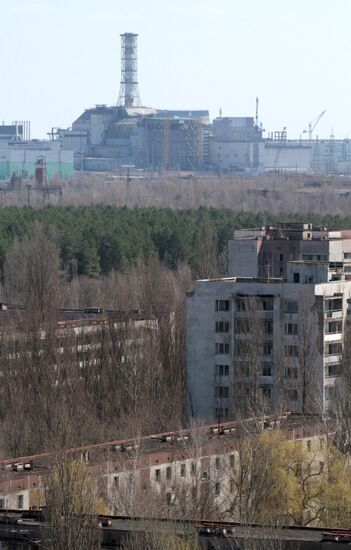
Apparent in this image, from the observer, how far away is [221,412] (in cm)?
2795

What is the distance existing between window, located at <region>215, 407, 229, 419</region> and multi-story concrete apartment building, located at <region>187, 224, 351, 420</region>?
0.04 ft

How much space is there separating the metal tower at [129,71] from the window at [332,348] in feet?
344

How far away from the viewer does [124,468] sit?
20.8m

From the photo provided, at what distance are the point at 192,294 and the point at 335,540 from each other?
13.2 m

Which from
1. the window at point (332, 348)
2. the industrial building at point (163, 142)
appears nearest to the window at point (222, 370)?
the window at point (332, 348)

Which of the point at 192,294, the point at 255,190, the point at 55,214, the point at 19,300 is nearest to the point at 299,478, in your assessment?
the point at 192,294

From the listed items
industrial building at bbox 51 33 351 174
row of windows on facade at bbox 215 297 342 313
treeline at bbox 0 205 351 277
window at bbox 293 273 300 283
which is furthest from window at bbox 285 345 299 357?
industrial building at bbox 51 33 351 174

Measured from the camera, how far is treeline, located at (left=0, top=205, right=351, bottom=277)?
4819cm

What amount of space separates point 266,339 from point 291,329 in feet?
1.16

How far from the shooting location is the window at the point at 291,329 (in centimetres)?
2844

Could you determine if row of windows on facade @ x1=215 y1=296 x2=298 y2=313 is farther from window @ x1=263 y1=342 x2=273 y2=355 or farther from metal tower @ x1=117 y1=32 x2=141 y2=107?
metal tower @ x1=117 y1=32 x2=141 y2=107

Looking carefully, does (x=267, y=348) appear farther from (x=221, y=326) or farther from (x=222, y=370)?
(x=221, y=326)

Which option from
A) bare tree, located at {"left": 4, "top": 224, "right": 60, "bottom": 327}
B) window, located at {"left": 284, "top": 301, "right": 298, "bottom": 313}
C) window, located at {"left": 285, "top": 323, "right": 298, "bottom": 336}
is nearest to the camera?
window, located at {"left": 285, "top": 323, "right": 298, "bottom": 336}

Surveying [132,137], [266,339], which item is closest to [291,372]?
[266,339]
